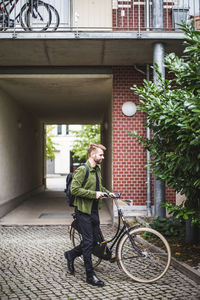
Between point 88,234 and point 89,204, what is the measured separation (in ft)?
1.24

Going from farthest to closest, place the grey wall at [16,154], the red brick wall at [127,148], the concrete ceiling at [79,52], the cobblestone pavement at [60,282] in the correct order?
the grey wall at [16,154] < the red brick wall at [127,148] < the concrete ceiling at [79,52] < the cobblestone pavement at [60,282]

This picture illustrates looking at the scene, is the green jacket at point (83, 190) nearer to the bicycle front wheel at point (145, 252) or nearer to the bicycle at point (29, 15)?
the bicycle front wheel at point (145, 252)

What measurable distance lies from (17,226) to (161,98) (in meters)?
5.41

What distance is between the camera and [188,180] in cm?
529

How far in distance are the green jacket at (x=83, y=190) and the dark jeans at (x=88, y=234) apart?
102 mm

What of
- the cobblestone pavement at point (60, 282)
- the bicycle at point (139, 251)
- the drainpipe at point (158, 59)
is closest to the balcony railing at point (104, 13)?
→ the drainpipe at point (158, 59)

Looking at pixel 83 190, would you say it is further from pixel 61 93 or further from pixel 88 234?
pixel 61 93

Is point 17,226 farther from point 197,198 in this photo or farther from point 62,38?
point 197,198

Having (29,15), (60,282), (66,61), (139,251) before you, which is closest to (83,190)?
(139,251)

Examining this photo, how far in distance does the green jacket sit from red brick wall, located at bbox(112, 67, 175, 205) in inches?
175

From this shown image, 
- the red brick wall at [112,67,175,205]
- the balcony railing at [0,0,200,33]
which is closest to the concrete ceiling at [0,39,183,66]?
the red brick wall at [112,67,175,205]

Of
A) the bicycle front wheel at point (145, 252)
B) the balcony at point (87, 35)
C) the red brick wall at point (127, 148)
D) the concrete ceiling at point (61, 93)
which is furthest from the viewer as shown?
the concrete ceiling at point (61, 93)

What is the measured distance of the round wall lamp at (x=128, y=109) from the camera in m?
9.30

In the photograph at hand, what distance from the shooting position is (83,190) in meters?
4.64
